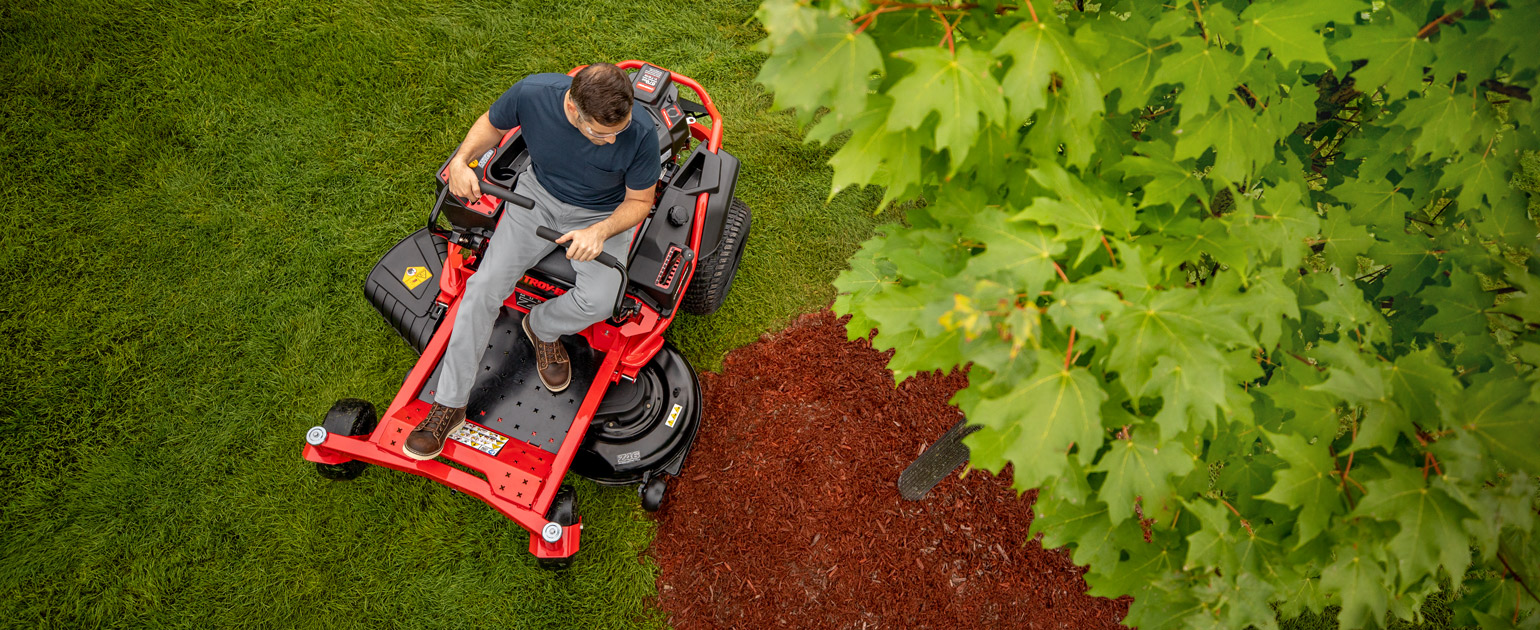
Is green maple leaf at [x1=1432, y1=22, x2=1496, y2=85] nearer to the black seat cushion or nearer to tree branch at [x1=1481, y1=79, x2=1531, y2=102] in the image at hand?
tree branch at [x1=1481, y1=79, x2=1531, y2=102]

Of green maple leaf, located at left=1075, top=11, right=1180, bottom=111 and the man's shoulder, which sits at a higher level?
green maple leaf, located at left=1075, top=11, right=1180, bottom=111

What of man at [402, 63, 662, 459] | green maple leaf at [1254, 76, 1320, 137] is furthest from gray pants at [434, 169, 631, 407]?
green maple leaf at [1254, 76, 1320, 137]

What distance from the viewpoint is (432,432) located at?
12.3 ft

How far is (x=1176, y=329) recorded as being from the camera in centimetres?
186

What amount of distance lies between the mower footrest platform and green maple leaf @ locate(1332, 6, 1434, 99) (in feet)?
6.47

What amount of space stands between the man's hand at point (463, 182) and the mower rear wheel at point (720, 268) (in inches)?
52.1

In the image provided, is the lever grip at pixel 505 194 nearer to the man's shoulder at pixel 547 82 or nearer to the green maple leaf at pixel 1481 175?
the man's shoulder at pixel 547 82

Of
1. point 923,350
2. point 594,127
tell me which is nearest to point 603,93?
point 594,127

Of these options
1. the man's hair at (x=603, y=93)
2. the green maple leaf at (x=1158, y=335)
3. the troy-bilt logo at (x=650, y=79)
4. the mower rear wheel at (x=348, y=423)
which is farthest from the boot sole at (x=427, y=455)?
the green maple leaf at (x=1158, y=335)

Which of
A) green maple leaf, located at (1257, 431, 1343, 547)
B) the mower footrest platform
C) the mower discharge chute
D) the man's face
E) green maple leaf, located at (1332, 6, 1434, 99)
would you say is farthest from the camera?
the mower discharge chute

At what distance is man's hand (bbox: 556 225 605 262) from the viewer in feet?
11.3

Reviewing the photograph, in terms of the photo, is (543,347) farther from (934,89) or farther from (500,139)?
(934,89)

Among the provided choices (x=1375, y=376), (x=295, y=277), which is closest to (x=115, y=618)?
(x=295, y=277)

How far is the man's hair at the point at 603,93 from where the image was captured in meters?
3.09
